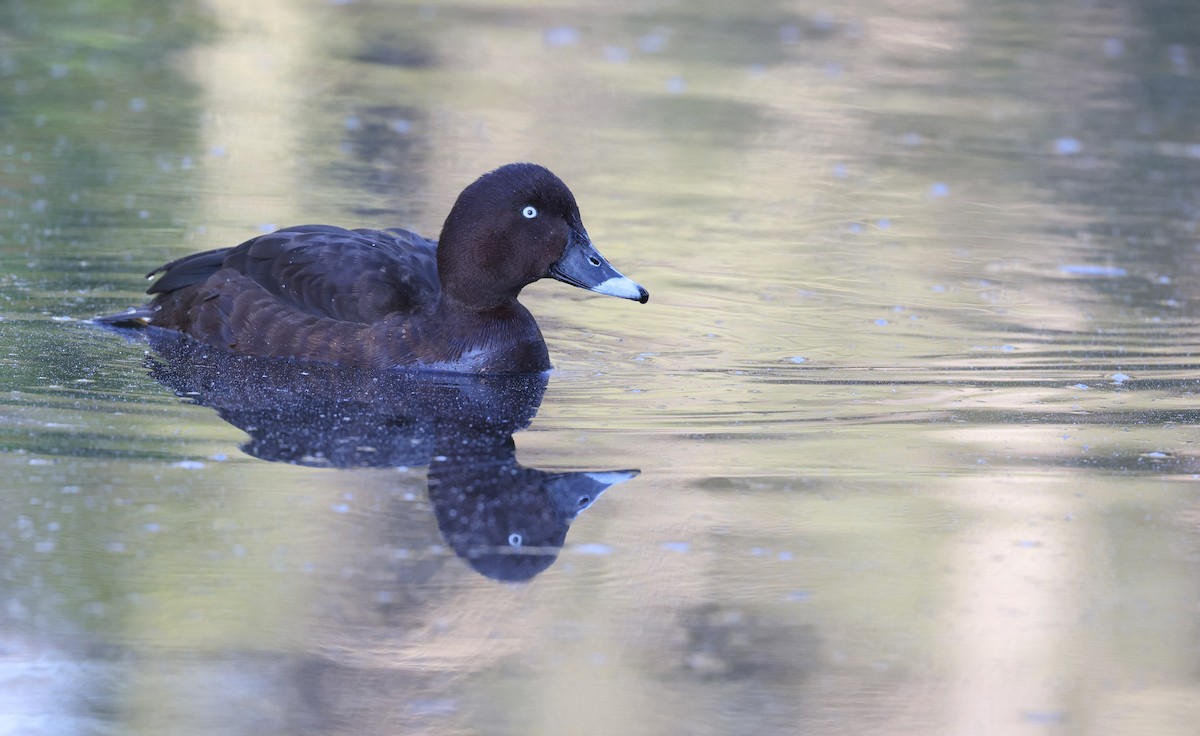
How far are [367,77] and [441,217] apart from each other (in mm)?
4563

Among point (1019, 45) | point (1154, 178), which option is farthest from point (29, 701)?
point (1019, 45)

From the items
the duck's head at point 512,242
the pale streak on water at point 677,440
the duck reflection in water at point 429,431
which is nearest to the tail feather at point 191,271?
the duck reflection in water at point 429,431

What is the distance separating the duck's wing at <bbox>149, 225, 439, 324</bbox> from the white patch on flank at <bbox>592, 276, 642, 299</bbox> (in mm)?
686

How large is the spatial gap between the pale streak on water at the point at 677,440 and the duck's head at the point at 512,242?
1.34ft

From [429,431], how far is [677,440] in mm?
860

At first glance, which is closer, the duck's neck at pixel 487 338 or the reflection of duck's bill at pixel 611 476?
the reflection of duck's bill at pixel 611 476

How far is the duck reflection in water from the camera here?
4.95 m

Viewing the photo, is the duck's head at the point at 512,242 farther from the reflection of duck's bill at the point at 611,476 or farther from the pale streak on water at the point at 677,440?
the reflection of duck's bill at the point at 611,476

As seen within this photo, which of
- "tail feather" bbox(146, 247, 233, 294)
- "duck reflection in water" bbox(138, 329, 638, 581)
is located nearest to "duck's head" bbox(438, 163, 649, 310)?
"duck reflection in water" bbox(138, 329, 638, 581)

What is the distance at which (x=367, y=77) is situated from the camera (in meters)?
13.7

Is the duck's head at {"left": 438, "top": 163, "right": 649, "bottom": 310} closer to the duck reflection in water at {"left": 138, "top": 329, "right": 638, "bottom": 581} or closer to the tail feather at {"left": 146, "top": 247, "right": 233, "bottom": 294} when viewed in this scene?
the duck reflection in water at {"left": 138, "top": 329, "right": 638, "bottom": 581}

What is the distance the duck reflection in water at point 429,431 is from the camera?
4.95 meters

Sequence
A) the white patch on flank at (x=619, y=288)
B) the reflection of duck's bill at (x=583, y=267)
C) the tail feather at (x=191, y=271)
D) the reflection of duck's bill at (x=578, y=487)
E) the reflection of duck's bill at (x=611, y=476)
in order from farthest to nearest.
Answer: the tail feather at (x=191, y=271)
the reflection of duck's bill at (x=583, y=267)
the white patch on flank at (x=619, y=288)
the reflection of duck's bill at (x=611, y=476)
the reflection of duck's bill at (x=578, y=487)

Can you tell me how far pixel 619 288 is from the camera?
264 inches
